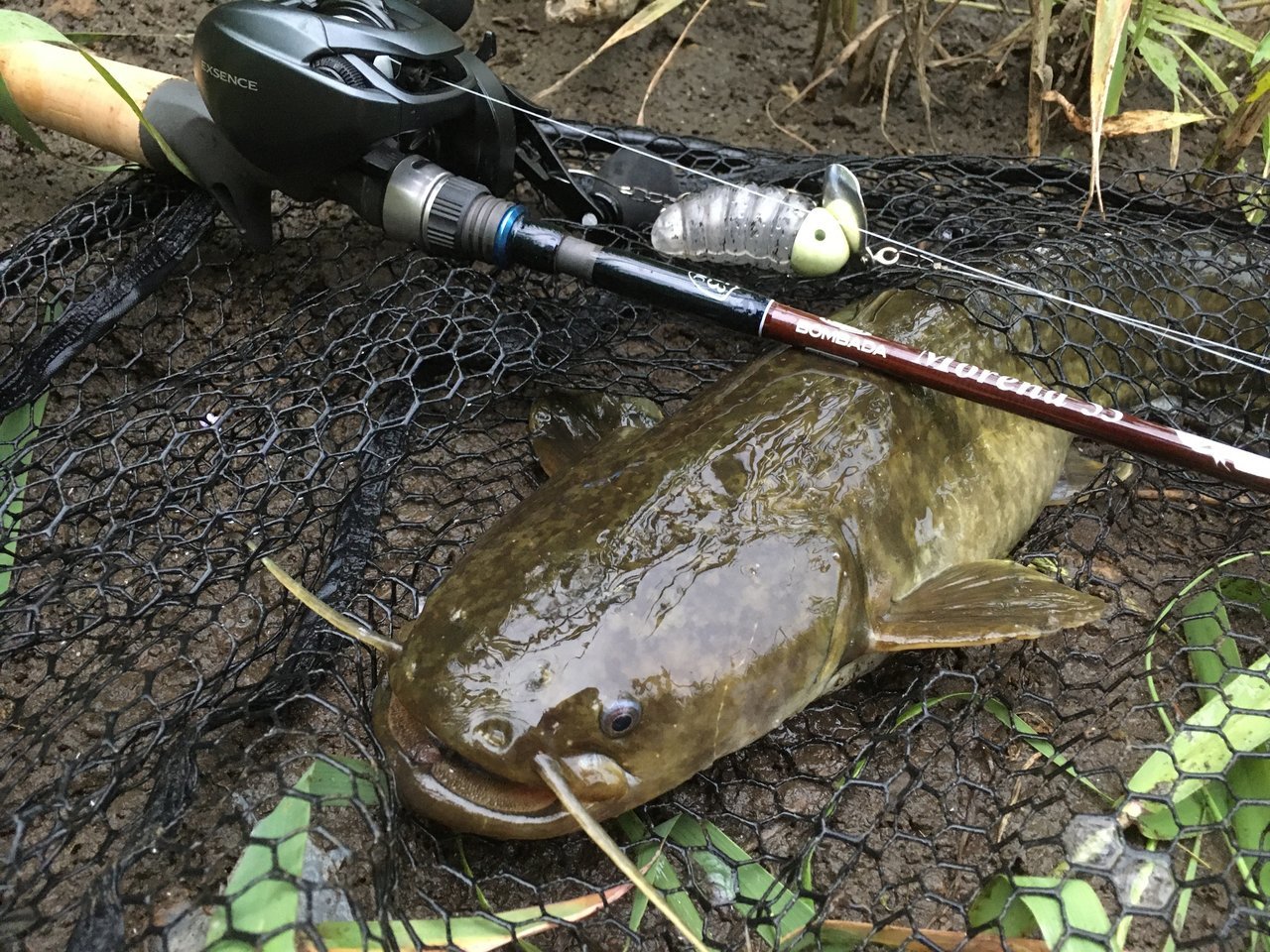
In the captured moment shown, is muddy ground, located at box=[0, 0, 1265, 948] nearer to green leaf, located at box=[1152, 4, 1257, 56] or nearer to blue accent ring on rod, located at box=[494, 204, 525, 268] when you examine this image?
blue accent ring on rod, located at box=[494, 204, 525, 268]

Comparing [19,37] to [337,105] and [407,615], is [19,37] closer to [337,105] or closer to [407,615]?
[337,105]

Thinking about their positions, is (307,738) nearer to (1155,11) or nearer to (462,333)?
(462,333)

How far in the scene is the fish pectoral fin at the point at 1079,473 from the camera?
2.28 m

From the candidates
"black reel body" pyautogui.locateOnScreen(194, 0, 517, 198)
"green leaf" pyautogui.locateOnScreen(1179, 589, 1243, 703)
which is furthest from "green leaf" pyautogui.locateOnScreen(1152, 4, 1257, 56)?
"black reel body" pyautogui.locateOnScreen(194, 0, 517, 198)

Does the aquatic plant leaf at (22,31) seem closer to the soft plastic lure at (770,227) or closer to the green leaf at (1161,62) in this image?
the soft plastic lure at (770,227)

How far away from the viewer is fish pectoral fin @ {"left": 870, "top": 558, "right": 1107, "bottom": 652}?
1.74m

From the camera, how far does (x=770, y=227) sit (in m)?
2.10

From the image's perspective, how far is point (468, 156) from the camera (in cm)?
215

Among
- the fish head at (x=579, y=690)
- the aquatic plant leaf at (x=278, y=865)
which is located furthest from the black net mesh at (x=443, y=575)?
the fish head at (x=579, y=690)

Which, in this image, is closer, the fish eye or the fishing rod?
the fish eye

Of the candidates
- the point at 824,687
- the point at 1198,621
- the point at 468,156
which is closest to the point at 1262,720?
the point at 1198,621

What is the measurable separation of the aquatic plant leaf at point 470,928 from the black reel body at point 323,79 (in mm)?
Result: 1464

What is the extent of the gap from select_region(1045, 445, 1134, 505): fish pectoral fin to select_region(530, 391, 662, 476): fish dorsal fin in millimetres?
1030

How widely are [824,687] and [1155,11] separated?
230 centimetres
